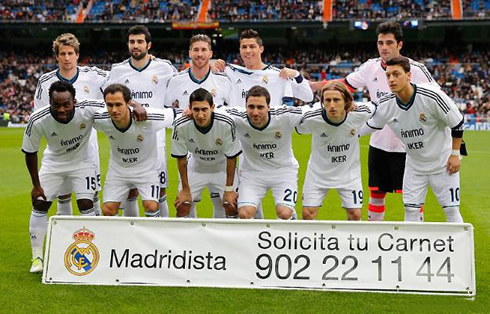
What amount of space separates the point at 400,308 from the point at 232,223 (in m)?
1.51

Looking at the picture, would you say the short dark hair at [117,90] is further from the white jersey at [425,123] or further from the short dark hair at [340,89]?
the white jersey at [425,123]

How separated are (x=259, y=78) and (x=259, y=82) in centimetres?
5

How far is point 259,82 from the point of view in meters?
6.93

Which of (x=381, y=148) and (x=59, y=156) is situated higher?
(x=381, y=148)

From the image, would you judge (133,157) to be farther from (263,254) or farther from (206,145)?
(263,254)

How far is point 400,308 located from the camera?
185 inches

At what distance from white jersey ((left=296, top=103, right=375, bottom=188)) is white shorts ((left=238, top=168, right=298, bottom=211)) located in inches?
10.0

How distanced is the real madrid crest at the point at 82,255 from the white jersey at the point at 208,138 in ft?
4.40

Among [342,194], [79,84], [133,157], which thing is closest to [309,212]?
[342,194]

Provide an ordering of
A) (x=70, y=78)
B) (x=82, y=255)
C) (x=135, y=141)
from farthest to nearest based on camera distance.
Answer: (x=70, y=78), (x=135, y=141), (x=82, y=255)

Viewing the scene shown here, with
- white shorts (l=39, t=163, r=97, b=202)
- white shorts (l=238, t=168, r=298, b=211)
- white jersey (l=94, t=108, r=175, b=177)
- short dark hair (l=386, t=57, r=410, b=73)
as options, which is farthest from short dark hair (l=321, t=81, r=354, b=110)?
white shorts (l=39, t=163, r=97, b=202)

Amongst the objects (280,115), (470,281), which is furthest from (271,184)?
(470,281)

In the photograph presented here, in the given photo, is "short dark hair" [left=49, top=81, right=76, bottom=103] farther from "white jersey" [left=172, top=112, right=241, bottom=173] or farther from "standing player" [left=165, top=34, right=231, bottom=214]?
"standing player" [left=165, top=34, right=231, bottom=214]

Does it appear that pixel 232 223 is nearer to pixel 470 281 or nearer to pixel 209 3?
pixel 470 281
